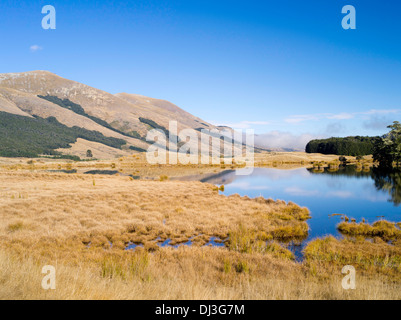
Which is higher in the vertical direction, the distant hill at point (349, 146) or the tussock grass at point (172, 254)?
the distant hill at point (349, 146)

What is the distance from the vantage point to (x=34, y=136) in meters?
141

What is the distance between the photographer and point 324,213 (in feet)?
58.2

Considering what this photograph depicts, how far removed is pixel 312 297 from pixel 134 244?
8.70m

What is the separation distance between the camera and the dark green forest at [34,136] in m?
116

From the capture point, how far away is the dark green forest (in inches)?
4584

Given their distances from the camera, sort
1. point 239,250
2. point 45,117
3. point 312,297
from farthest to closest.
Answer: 1. point 45,117
2. point 239,250
3. point 312,297
